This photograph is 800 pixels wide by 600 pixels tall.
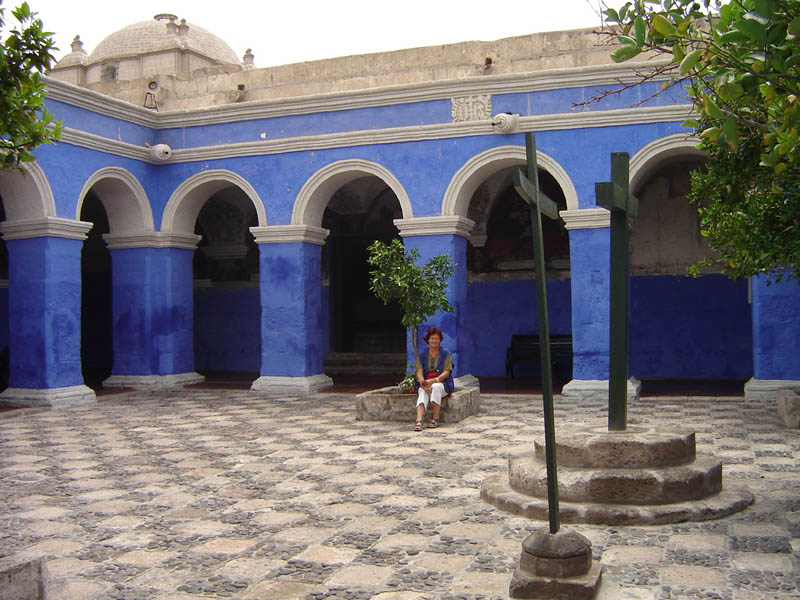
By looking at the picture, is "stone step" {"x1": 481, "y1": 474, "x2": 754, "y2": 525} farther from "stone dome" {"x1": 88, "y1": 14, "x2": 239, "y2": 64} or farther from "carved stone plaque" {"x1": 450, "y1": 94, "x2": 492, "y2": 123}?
"stone dome" {"x1": 88, "y1": 14, "x2": 239, "y2": 64}

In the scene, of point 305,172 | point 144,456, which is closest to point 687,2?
point 144,456

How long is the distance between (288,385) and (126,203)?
13.6 ft

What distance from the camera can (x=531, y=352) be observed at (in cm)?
1456

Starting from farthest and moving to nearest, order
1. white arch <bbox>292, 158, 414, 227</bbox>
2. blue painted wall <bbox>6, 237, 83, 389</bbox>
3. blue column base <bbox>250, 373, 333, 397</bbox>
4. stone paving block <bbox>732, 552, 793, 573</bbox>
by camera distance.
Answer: blue column base <bbox>250, 373, 333, 397</bbox> → white arch <bbox>292, 158, 414, 227</bbox> → blue painted wall <bbox>6, 237, 83, 389</bbox> → stone paving block <bbox>732, 552, 793, 573</bbox>

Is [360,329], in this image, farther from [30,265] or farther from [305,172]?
[30,265]

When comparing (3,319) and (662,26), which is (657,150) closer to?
(662,26)

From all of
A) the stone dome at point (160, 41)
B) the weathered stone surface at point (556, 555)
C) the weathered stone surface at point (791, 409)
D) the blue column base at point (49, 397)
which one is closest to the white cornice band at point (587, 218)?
the weathered stone surface at point (791, 409)

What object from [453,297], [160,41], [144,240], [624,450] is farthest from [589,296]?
[160,41]

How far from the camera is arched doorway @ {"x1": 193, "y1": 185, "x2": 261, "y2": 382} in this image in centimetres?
1683

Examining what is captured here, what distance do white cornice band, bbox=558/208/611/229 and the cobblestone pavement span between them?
3.08 metres

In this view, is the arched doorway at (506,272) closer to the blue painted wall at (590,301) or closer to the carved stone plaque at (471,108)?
the carved stone plaque at (471,108)

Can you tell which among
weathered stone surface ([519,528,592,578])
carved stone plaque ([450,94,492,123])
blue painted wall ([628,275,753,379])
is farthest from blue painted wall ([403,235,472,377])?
weathered stone surface ([519,528,592,578])

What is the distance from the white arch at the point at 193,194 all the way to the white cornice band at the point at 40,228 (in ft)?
6.14

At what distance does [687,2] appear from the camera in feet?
11.7
